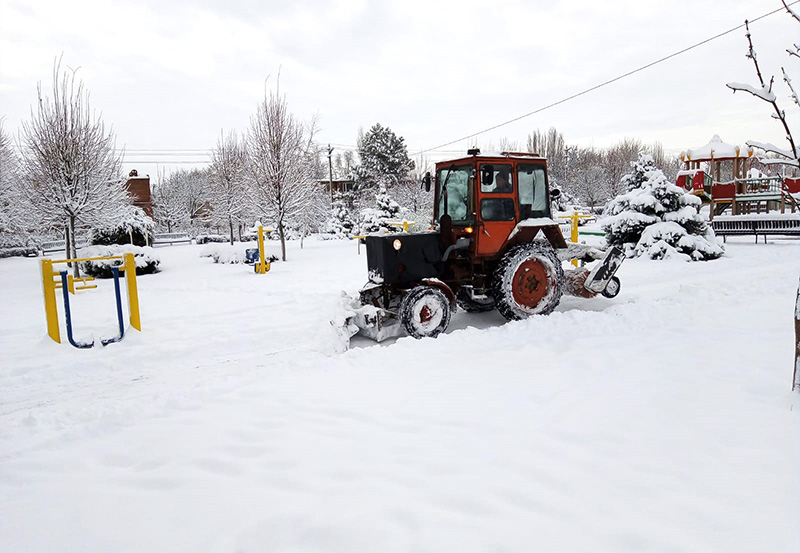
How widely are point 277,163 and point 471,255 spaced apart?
1174 centimetres

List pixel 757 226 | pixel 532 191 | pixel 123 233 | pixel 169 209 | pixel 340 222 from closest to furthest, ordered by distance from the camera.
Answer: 1. pixel 532 191
2. pixel 123 233
3. pixel 757 226
4. pixel 340 222
5. pixel 169 209

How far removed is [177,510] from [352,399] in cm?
165

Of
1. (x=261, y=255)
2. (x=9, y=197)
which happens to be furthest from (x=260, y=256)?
(x=9, y=197)

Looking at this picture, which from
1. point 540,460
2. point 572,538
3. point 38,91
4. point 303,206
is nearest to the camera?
point 572,538

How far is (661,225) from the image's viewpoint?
519 inches

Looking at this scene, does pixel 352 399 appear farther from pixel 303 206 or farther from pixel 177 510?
pixel 303 206

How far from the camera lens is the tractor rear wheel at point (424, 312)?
233 inches

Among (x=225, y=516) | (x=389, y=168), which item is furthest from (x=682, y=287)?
(x=389, y=168)

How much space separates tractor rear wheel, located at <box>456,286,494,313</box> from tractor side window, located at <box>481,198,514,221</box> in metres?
1.06

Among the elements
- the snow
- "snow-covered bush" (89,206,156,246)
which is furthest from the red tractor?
the snow

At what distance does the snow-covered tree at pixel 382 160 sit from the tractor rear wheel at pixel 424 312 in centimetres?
3244

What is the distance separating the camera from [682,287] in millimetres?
7934

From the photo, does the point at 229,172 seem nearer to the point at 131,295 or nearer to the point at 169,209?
the point at 131,295

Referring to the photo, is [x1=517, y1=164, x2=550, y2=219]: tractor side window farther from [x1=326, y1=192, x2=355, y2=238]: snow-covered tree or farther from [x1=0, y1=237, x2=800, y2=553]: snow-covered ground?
[x1=326, y1=192, x2=355, y2=238]: snow-covered tree
